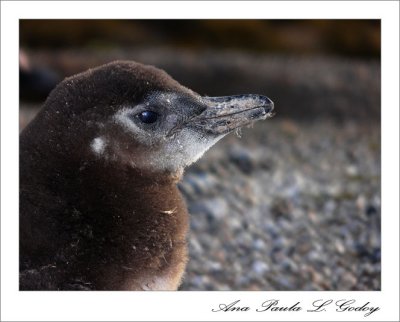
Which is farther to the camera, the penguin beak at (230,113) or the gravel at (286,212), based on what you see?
the gravel at (286,212)

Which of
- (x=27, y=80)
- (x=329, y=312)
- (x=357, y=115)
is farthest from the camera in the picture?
(x=357, y=115)

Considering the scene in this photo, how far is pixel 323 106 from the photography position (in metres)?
7.61

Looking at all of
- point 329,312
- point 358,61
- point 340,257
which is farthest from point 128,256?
point 358,61

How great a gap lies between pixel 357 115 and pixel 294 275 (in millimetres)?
3214

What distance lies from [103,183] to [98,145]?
0.13 metres

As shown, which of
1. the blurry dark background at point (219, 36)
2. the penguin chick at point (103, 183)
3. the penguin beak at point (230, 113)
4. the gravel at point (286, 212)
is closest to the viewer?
the penguin chick at point (103, 183)

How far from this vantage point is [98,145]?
2891mm

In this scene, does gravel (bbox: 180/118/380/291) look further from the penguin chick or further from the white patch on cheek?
the white patch on cheek

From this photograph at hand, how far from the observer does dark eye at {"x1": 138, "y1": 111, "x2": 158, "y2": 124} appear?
295 cm

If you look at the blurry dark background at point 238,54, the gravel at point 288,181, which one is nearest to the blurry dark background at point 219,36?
the blurry dark background at point 238,54

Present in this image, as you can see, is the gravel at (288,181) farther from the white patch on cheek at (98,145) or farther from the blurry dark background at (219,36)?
the white patch on cheek at (98,145)

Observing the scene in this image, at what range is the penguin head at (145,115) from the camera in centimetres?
289

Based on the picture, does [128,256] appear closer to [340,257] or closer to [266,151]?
[340,257]

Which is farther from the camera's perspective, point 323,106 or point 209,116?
point 323,106
